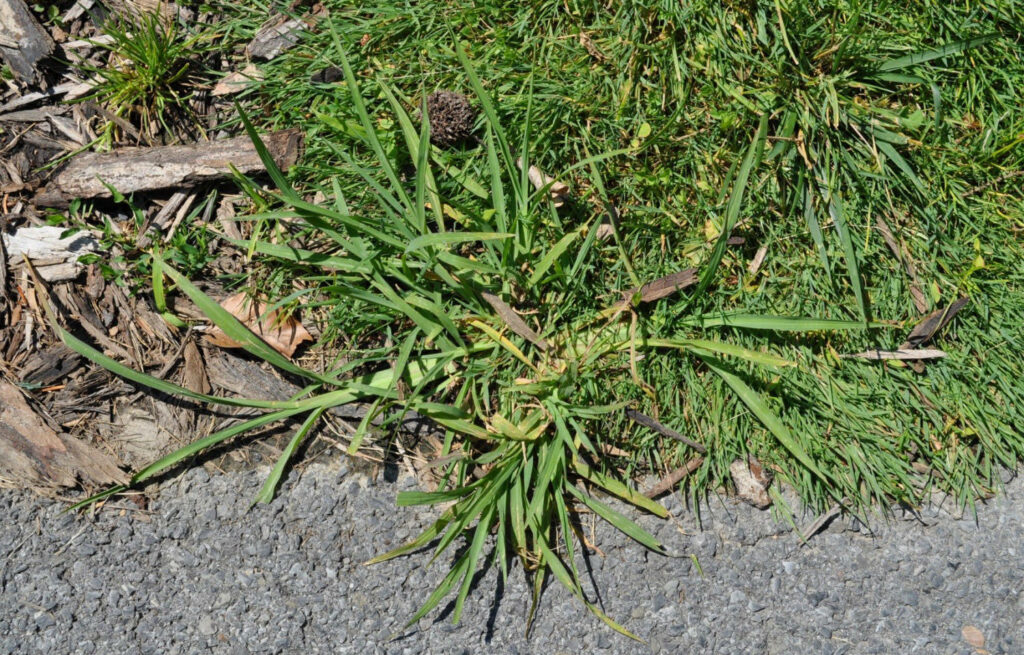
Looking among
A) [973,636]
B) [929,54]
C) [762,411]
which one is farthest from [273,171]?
[973,636]

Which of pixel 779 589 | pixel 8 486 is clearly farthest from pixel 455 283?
pixel 8 486

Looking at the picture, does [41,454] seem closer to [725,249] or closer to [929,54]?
[725,249]

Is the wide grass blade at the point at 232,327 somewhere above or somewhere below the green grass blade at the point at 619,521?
above

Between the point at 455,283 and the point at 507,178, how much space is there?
377 mm

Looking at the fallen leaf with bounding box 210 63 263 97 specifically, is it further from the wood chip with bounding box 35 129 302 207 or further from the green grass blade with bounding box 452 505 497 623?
the green grass blade with bounding box 452 505 497 623

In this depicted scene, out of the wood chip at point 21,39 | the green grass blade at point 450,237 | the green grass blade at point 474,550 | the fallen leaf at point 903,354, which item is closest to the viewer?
the green grass blade at point 450,237

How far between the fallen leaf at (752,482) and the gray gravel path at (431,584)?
5 cm

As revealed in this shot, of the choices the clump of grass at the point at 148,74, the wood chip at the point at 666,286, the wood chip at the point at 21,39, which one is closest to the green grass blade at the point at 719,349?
the wood chip at the point at 666,286

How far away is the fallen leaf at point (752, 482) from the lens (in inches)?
93.2

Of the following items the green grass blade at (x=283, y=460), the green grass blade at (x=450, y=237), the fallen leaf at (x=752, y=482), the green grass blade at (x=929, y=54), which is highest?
the green grass blade at (x=450, y=237)

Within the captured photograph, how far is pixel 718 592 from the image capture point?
2.34 meters

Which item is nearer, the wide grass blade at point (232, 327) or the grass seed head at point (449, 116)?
the wide grass blade at point (232, 327)

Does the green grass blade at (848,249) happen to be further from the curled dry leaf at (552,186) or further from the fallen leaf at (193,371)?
the fallen leaf at (193,371)

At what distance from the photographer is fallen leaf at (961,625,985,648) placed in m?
2.32
